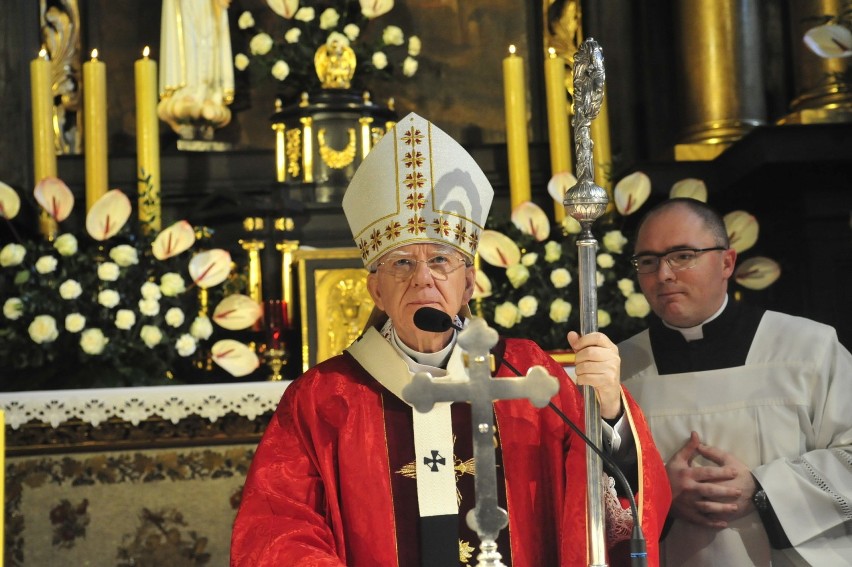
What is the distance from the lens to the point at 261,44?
633cm

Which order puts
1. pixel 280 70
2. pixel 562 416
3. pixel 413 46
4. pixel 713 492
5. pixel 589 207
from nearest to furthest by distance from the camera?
pixel 562 416 < pixel 589 207 < pixel 713 492 < pixel 280 70 < pixel 413 46

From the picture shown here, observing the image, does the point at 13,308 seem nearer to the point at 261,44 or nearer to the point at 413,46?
the point at 261,44

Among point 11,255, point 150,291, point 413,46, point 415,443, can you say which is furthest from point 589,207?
point 413,46

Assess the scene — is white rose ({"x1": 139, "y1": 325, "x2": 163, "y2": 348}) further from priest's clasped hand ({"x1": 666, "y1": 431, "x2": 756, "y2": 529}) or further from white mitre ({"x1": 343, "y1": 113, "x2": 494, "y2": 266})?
priest's clasped hand ({"x1": 666, "y1": 431, "x2": 756, "y2": 529})

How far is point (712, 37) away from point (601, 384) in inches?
154

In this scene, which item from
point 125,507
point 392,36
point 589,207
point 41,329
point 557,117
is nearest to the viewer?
point 589,207

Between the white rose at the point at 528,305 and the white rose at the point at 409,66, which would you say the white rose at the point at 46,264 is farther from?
the white rose at the point at 409,66

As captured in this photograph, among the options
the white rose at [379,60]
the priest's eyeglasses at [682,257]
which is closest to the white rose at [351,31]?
the white rose at [379,60]

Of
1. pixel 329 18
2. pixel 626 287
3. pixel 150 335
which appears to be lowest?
pixel 150 335

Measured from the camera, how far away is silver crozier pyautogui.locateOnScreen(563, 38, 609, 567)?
2.59 metres

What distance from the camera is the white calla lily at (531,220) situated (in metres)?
5.25

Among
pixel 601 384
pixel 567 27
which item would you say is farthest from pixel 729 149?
pixel 601 384

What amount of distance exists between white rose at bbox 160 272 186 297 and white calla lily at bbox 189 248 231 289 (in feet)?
0.22

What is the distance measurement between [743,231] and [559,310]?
0.88 metres
